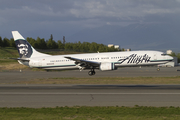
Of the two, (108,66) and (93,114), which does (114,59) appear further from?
(93,114)

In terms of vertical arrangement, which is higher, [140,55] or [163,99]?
[140,55]

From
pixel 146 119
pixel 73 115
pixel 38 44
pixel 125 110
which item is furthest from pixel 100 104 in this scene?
pixel 38 44

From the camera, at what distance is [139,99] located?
53.1 ft

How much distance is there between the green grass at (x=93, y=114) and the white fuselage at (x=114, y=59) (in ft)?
71.3

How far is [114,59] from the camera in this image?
34.8 meters

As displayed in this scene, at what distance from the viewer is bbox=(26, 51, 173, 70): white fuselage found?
34.4 m

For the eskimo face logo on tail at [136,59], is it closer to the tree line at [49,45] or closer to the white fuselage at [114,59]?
the white fuselage at [114,59]

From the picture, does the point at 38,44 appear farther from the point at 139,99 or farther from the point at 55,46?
the point at 139,99

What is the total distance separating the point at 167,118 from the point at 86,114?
4.13 meters

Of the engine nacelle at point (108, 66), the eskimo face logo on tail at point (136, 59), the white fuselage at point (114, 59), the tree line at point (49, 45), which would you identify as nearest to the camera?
the engine nacelle at point (108, 66)

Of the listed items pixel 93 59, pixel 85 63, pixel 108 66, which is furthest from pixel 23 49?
pixel 108 66

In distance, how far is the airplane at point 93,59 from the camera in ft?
113

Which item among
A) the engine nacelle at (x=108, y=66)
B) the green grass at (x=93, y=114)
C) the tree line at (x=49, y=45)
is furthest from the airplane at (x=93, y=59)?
the tree line at (x=49, y=45)

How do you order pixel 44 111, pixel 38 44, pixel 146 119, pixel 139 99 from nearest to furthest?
pixel 146 119 < pixel 44 111 < pixel 139 99 < pixel 38 44
